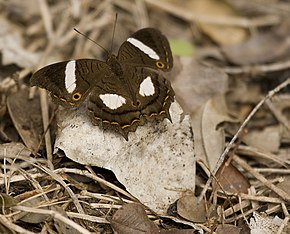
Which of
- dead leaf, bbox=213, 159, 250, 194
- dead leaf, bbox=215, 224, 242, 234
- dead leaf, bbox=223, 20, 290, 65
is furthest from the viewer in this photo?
dead leaf, bbox=223, 20, 290, 65

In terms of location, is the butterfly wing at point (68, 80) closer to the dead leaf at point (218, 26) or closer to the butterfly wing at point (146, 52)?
the butterfly wing at point (146, 52)

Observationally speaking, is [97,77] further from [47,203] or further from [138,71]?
[47,203]

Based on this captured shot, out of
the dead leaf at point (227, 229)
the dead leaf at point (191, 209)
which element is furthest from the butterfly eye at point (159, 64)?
the dead leaf at point (227, 229)

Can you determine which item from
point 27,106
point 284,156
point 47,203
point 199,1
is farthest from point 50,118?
point 199,1

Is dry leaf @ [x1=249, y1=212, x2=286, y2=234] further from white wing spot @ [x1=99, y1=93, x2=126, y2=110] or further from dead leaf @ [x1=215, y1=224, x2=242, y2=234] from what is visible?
Answer: white wing spot @ [x1=99, y1=93, x2=126, y2=110]

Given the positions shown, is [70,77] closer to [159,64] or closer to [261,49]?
[159,64]

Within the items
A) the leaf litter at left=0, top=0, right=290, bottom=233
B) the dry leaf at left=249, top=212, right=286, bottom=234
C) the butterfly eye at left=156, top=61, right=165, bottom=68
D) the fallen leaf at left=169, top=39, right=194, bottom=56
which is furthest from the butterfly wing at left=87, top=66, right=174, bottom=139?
the fallen leaf at left=169, top=39, right=194, bottom=56
